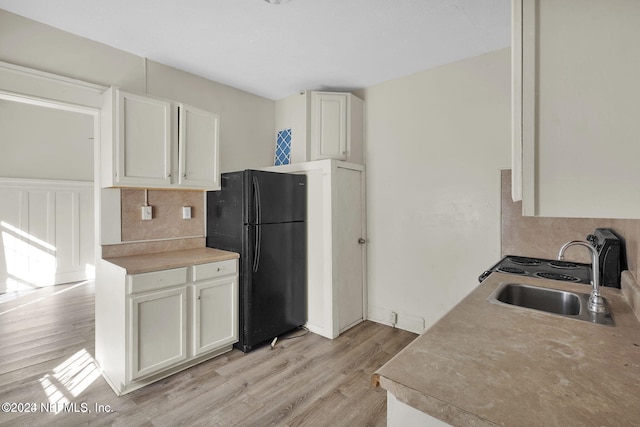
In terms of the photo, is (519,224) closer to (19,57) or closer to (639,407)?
(639,407)

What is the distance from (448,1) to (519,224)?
1.76 m

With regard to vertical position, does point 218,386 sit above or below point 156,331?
below

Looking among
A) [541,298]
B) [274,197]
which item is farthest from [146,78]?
[541,298]

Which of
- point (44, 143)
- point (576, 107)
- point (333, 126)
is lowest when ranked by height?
point (576, 107)

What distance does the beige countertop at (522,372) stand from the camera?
25.8 inches

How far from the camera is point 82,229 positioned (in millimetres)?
5211

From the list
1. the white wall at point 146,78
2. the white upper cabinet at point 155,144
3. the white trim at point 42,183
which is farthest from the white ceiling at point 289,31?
the white trim at point 42,183

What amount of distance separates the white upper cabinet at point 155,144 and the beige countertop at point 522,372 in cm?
224

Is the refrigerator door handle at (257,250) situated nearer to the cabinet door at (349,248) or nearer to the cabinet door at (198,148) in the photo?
the cabinet door at (198,148)

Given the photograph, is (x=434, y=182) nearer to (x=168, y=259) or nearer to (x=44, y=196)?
(x=168, y=259)

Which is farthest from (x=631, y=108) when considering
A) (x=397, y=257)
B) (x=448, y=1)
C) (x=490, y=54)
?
(x=397, y=257)

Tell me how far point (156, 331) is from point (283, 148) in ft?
7.72

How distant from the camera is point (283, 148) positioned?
3.65 meters

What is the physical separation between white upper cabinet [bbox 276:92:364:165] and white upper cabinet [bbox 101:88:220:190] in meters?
1.03
